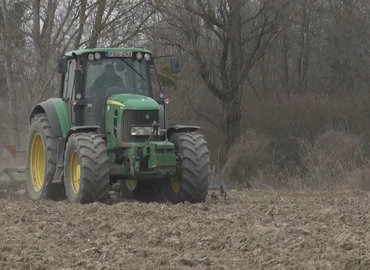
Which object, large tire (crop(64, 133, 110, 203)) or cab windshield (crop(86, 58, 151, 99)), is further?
cab windshield (crop(86, 58, 151, 99))

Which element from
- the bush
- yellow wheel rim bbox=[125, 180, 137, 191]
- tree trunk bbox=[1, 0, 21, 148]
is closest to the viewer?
yellow wheel rim bbox=[125, 180, 137, 191]

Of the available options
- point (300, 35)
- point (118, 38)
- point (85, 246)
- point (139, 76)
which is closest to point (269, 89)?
point (300, 35)

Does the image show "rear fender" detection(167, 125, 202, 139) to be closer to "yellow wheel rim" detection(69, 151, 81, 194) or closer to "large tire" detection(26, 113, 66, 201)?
"yellow wheel rim" detection(69, 151, 81, 194)

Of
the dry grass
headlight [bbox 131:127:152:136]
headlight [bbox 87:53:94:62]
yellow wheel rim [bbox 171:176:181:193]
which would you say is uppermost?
headlight [bbox 87:53:94:62]

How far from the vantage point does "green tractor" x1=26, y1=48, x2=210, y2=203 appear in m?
10.5

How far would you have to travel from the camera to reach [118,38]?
21.3 m

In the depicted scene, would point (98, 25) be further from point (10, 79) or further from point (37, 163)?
point (37, 163)

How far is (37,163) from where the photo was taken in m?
12.7

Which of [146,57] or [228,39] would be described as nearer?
[146,57]

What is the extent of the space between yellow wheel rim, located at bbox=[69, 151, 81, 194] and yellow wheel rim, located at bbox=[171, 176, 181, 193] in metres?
1.26

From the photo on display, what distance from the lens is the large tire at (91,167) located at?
10312 mm

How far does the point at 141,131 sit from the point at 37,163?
2.49 metres

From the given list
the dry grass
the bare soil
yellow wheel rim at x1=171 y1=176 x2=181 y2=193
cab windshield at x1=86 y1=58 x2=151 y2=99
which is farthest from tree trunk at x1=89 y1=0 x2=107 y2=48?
the bare soil

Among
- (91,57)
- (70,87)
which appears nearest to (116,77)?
(91,57)
